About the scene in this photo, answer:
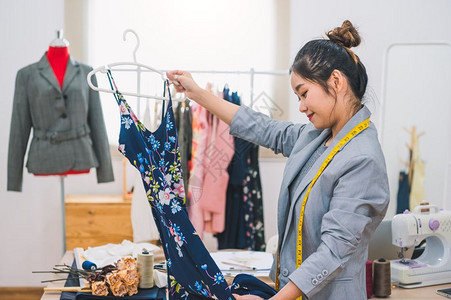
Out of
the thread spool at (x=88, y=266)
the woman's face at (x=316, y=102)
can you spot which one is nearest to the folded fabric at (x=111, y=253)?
the thread spool at (x=88, y=266)

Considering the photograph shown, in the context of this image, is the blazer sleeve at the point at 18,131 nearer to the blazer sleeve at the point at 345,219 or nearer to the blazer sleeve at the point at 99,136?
the blazer sleeve at the point at 99,136

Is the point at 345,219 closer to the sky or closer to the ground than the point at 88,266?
closer to the sky

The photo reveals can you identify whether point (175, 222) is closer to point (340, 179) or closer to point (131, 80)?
point (340, 179)

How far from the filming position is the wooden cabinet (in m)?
4.23

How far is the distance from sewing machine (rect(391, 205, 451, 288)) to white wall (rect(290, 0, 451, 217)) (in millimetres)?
2288

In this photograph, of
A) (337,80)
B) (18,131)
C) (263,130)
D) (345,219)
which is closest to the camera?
(345,219)

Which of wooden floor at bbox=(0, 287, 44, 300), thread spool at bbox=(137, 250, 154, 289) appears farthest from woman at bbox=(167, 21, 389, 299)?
wooden floor at bbox=(0, 287, 44, 300)

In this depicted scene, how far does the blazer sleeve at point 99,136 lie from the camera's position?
12.5ft

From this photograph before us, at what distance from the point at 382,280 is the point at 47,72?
239 centimetres

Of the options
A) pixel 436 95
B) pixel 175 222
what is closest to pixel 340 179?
pixel 175 222

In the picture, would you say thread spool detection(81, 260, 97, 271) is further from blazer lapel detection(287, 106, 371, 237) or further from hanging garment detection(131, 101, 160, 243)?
hanging garment detection(131, 101, 160, 243)

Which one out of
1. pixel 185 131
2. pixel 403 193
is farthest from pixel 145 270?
pixel 403 193

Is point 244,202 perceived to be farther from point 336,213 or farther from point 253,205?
point 336,213

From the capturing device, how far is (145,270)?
2371 millimetres
